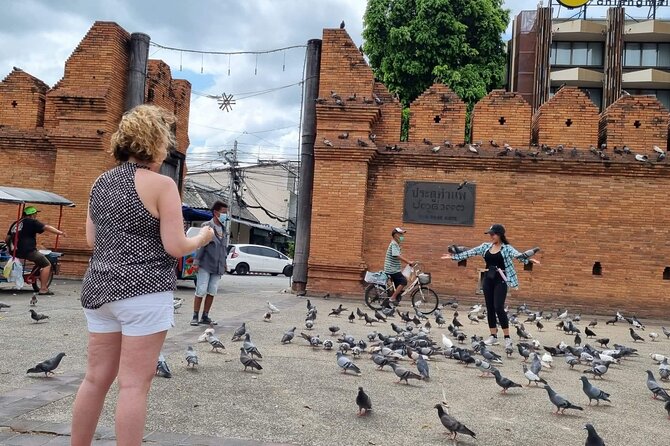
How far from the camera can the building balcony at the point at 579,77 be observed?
41.8 m

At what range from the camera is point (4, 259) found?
12.1 metres

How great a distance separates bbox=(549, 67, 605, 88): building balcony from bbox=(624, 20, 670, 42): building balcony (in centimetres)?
316

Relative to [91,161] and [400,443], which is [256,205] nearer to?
[91,161]

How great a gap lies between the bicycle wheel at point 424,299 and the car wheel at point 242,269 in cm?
1690

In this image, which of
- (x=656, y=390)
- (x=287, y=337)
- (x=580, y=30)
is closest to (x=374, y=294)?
(x=287, y=337)

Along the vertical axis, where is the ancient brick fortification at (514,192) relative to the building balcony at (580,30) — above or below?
below

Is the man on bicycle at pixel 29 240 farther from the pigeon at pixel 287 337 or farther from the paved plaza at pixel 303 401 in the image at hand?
the pigeon at pixel 287 337

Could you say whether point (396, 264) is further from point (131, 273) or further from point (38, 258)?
point (131, 273)

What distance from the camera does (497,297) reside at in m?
8.48

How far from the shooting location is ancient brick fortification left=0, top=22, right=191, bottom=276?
15195 mm

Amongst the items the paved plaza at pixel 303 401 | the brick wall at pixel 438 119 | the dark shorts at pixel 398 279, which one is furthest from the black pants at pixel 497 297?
the brick wall at pixel 438 119

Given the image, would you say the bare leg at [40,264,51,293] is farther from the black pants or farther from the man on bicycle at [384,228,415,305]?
the black pants

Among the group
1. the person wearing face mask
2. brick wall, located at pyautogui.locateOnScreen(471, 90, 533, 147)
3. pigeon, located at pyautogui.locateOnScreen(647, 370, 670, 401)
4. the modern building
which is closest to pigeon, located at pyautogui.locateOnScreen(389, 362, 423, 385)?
pigeon, located at pyautogui.locateOnScreen(647, 370, 670, 401)

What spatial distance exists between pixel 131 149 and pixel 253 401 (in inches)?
102
